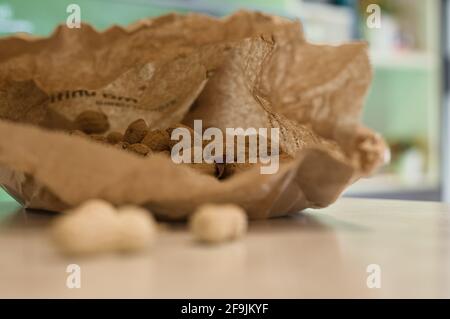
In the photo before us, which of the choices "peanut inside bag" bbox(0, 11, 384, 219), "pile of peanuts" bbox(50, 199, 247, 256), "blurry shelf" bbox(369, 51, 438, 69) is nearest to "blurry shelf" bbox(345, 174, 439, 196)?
"blurry shelf" bbox(369, 51, 438, 69)

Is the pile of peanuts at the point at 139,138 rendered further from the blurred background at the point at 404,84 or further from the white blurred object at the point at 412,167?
the white blurred object at the point at 412,167

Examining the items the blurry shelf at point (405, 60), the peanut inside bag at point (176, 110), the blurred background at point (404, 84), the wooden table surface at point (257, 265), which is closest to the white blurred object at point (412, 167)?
the blurred background at point (404, 84)

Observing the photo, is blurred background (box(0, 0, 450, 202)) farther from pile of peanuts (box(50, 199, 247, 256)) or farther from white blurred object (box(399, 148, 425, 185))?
pile of peanuts (box(50, 199, 247, 256))

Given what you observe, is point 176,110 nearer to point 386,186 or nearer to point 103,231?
point 103,231

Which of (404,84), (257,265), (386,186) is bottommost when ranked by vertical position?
(257,265)

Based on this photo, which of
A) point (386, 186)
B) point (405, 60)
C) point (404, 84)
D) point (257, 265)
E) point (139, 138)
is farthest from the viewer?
point (404, 84)

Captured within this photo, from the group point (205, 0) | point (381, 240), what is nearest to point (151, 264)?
point (381, 240)

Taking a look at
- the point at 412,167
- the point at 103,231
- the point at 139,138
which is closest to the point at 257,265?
the point at 103,231
